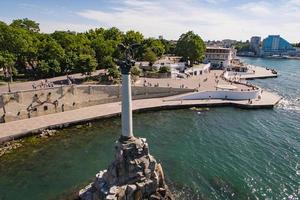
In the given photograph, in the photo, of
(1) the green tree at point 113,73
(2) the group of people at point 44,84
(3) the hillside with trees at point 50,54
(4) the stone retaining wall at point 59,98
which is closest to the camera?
(4) the stone retaining wall at point 59,98

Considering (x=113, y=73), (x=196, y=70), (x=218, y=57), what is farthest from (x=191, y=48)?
(x=113, y=73)

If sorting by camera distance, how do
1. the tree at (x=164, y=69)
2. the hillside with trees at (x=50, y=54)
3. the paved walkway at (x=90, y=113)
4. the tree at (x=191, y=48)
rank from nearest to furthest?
the paved walkway at (x=90, y=113), the hillside with trees at (x=50, y=54), the tree at (x=164, y=69), the tree at (x=191, y=48)

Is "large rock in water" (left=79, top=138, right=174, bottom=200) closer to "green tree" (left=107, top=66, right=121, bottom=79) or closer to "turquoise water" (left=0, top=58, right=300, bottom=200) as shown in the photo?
"turquoise water" (left=0, top=58, right=300, bottom=200)

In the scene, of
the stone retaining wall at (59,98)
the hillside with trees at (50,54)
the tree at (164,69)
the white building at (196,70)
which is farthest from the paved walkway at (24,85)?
the white building at (196,70)

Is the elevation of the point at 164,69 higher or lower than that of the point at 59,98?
higher

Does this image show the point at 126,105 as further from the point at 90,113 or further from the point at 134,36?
the point at 134,36

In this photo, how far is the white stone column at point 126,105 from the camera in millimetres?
23312

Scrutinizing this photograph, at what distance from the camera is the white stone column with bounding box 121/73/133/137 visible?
76.5 feet

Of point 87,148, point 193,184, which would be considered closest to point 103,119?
point 87,148

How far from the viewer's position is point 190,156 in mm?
34500

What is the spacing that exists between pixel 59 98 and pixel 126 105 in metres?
27.7

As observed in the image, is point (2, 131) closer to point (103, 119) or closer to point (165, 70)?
point (103, 119)

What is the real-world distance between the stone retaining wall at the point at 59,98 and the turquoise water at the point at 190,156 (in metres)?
7.29

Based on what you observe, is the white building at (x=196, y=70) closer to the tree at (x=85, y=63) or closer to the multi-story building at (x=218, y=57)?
the multi-story building at (x=218, y=57)
